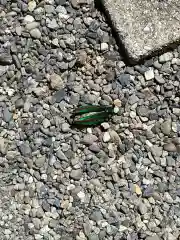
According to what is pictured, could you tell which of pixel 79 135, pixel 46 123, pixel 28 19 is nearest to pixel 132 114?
pixel 79 135

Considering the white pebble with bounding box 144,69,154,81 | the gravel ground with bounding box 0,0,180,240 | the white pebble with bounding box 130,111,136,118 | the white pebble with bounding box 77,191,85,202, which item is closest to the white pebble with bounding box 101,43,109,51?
the gravel ground with bounding box 0,0,180,240

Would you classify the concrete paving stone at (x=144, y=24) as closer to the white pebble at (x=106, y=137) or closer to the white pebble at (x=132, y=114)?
the white pebble at (x=132, y=114)

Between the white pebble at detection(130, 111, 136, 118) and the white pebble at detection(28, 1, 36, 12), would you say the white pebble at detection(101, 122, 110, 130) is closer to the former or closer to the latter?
the white pebble at detection(130, 111, 136, 118)

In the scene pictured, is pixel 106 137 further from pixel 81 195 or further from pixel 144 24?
pixel 144 24

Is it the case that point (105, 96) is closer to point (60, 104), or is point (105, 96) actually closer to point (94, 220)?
point (60, 104)

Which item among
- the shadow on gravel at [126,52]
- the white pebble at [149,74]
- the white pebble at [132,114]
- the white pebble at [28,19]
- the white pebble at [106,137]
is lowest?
the white pebble at [106,137]

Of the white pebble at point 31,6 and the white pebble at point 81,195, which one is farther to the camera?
the white pebble at point 31,6

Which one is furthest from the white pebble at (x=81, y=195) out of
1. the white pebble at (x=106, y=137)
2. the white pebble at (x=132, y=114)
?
the white pebble at (x=132, y=114)
